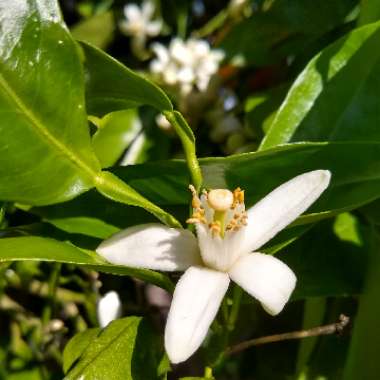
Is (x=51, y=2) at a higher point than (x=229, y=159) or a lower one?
higher

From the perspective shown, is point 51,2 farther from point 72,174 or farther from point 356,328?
point 356,328

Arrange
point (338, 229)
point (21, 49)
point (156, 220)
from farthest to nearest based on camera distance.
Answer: point (338, 229) < point (156, 220) < point (21, 49)

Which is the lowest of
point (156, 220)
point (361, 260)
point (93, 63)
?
point (361, 260)

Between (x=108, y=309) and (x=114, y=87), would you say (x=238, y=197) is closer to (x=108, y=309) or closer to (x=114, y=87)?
(x=114, y=87)

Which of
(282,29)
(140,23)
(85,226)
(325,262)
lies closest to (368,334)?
(325,262)

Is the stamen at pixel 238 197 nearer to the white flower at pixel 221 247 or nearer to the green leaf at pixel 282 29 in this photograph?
the white flower at pixel 221 247

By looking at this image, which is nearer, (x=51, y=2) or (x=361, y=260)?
(x=51, y=2)

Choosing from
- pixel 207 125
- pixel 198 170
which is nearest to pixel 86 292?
pixel 207 125
